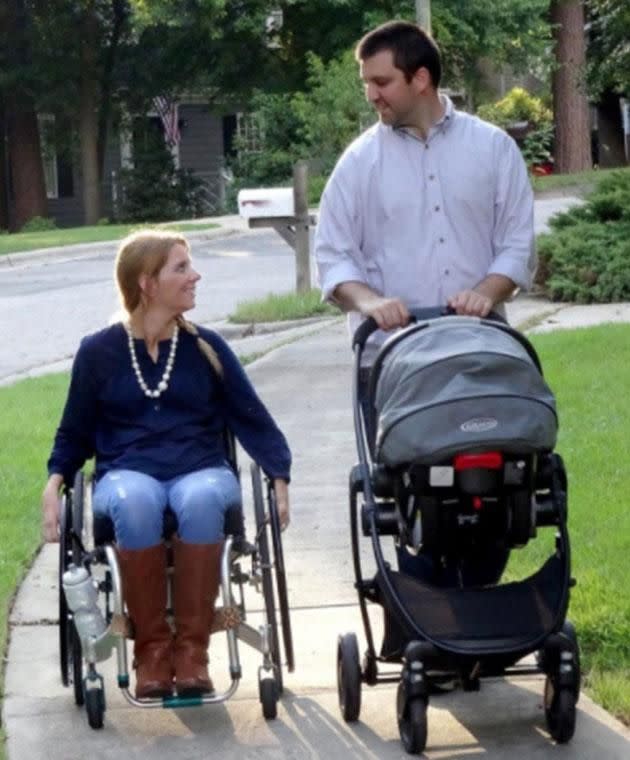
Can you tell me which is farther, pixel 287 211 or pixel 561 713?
pixel 287 211

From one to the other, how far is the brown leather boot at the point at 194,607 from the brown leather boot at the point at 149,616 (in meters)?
0.04

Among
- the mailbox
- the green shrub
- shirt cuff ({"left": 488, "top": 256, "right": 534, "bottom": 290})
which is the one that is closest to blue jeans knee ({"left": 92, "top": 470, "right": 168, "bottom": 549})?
shirt cuff ({"left": 488, "top": 256, "right": 534, "bottom": 290})

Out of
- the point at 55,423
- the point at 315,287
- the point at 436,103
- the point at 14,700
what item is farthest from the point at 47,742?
the point at 315,287

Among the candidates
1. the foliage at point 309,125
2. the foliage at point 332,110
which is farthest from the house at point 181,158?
the foliage at point 332,110

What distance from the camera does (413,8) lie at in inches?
1487

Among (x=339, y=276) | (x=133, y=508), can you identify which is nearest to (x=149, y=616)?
(x=133, y=508)

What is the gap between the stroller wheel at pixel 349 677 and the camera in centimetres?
553

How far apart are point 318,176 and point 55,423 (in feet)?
79.9

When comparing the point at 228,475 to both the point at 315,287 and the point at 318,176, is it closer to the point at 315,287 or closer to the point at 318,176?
the point at 315,287

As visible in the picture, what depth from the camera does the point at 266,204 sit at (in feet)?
56.8

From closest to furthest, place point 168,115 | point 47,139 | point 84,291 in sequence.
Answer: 1. point 84,291
2. point 168,115
3. point 47,139

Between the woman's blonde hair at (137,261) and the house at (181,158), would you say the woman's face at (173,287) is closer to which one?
the woman's blonde hair at (137,261)

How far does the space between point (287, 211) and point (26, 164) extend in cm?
3003

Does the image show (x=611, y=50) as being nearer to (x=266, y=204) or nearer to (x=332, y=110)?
(x=266, y=204)
